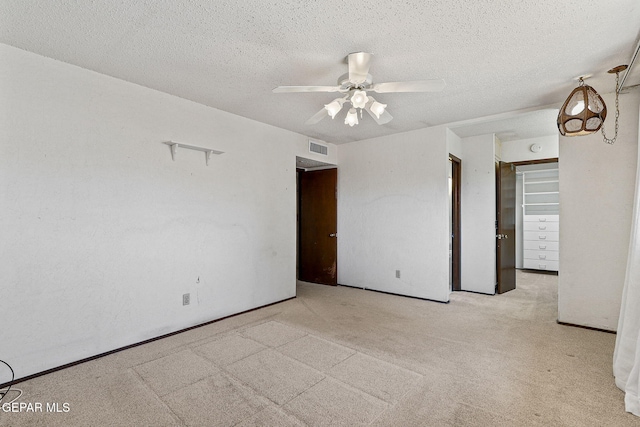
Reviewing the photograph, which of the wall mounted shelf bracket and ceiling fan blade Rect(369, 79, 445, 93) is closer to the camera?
ceiling fan blade Rect(369, 79, 445, 93)

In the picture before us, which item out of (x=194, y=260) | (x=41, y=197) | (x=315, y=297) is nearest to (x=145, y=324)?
(x=194, y=260)

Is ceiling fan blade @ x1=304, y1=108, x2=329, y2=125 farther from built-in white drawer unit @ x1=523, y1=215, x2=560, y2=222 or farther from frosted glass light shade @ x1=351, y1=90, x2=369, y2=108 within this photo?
built-in white drawer unit @ x1=523, y1=215, x2=560, y2=222

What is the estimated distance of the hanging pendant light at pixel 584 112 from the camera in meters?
2.59

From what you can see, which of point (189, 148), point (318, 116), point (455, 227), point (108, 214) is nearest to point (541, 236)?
point (455, 227)

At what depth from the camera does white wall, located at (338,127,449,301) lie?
4.23 m

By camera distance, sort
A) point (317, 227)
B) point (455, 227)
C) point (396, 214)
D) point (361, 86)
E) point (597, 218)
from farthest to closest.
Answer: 1. point (317, 227)
2. point (455, 227)
3. point (396, 214)
4. point (597, 218)
5. point (361, 86)

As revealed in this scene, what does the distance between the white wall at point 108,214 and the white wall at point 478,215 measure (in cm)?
334

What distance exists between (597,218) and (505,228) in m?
1.71

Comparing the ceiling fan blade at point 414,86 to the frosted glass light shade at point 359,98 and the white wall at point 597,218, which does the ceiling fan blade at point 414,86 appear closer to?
the frosted glass light shade at point 359,98

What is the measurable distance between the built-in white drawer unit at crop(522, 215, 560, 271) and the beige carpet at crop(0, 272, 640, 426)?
10.9 ft

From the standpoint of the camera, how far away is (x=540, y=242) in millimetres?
6254

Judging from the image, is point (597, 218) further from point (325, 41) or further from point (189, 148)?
point (189, 148)

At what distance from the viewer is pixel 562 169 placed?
11.0 feet

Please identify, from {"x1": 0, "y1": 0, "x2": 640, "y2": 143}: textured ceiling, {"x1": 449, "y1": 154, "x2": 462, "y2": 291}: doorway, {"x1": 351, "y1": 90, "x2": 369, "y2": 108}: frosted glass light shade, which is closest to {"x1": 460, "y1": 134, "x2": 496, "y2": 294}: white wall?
{"x1": 449, "y1": 154, "x2": 462, "y2": 291}: doorway
